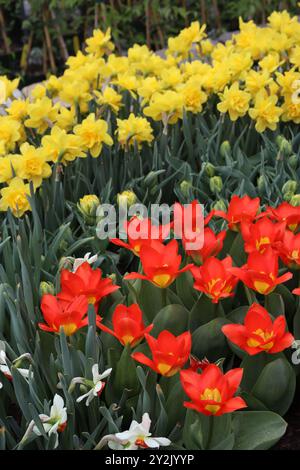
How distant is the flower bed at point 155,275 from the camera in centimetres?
135

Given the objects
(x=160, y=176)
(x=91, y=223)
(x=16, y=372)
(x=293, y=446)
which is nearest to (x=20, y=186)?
(x=91, y=223)

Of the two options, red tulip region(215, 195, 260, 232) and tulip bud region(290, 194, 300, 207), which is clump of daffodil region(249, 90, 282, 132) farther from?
red tulip region(215, 195, 260, 232)

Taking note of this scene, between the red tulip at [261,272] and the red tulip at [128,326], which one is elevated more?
the red tulip at [261,272]

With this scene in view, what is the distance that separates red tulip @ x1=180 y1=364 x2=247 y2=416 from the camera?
1.24m

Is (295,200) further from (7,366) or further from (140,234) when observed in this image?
(7,366)

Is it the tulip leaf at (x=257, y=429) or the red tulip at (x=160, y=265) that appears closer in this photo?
the tulip leaf at (x=257, y=429)

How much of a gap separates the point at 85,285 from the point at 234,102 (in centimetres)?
110

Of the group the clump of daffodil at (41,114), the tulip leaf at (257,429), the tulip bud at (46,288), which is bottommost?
the tulip leaf at (257,429)

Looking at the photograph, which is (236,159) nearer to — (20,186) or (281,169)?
(281,169)

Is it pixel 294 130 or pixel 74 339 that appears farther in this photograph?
pixel 294 130

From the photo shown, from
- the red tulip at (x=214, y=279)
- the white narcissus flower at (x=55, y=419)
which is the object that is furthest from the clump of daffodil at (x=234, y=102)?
the white narcissus flower at (x=55, y=419)

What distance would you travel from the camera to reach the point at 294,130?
262cm

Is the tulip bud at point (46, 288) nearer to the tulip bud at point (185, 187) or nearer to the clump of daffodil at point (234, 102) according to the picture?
the tulip bud at point (185, 187)
